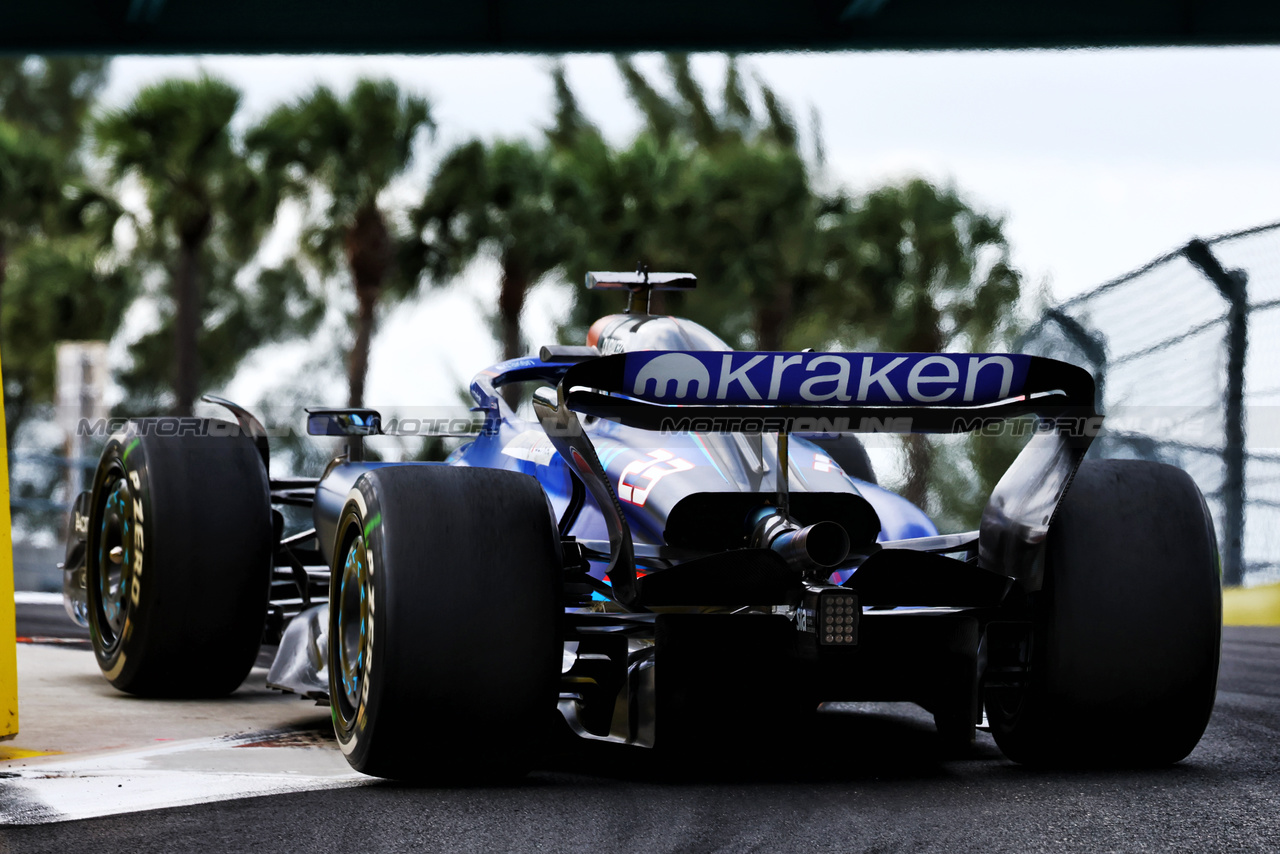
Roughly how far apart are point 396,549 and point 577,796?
2.69 feet

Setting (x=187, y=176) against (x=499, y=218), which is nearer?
(x=187, y=176)

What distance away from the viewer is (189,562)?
6234 mm

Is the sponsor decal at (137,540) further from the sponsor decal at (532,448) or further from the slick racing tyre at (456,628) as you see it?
the slick racing tyre at (456,628)

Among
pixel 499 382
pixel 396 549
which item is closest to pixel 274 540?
pixel 499 382

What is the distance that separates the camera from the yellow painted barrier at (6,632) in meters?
4.56

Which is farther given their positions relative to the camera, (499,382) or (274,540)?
(274,540)

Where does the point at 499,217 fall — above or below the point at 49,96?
below

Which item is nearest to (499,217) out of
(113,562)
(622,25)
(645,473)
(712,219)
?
(712,219)

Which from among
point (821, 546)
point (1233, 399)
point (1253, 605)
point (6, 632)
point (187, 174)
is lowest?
point (1253, 605)

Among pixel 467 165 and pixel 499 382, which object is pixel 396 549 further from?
pixel 467 165

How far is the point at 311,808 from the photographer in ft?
13.4

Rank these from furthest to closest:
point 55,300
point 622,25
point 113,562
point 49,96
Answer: point 49,96 < point 55,300 < point 622,25 < point 113,562

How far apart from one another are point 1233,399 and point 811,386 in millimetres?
7617

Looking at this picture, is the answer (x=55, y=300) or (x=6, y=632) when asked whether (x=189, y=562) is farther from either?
(x=55, y=300)
